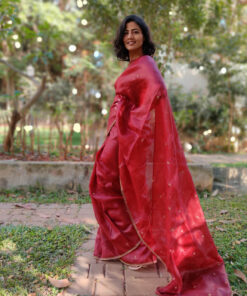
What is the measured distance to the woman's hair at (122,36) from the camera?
7.41ft

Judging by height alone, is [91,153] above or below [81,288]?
above

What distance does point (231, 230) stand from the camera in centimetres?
302

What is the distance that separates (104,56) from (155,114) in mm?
9753

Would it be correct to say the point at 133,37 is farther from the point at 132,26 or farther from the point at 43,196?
the point at 43,196

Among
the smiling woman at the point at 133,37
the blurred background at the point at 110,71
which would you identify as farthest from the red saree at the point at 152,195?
the blurred background at the point at 110,71

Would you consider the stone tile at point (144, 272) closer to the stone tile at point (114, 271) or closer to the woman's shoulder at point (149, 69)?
the stone tile at point (114, 271)

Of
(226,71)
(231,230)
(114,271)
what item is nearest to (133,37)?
(114,271)

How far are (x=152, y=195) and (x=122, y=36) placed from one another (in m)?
1.14

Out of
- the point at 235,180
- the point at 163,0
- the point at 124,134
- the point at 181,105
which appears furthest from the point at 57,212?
the point at 181,105

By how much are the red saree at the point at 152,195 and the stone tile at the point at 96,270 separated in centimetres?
10

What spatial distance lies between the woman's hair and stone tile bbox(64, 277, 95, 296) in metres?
1.60

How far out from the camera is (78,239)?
272cm

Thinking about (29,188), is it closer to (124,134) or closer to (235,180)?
(124,134)

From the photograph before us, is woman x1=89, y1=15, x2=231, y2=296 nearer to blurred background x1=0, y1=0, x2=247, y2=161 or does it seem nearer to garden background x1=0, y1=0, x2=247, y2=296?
garden background x1=0, y1=0, x2=247, y2=296
